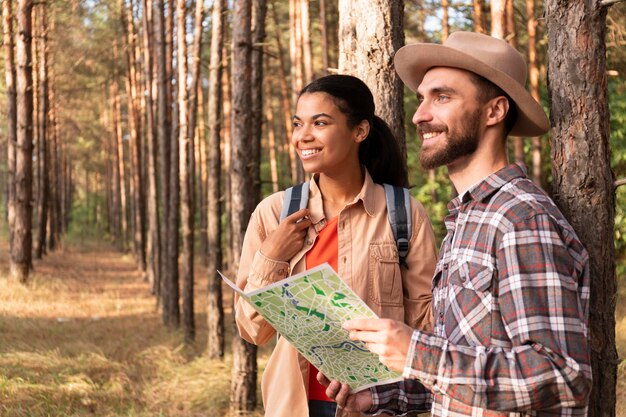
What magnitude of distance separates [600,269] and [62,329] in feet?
33.5

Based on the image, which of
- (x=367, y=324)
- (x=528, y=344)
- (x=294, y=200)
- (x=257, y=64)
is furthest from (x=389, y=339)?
(x=257, y=64)

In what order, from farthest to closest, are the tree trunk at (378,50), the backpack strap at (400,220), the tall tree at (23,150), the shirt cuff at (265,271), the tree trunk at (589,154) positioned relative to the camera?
1. the tall tree at (23,150)
2. the tree trunk at (378,50)
3. the backpack strap at (400,220)
4. the shirt cuff at (265,271)
5. the tree trunk at (589,154)

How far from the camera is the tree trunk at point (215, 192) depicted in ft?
32.5

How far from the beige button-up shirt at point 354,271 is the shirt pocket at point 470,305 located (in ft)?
2.75

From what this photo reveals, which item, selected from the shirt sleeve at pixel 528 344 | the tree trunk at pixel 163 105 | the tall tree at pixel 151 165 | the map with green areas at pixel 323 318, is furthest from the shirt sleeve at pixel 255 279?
the tall tree at pixel 151 165

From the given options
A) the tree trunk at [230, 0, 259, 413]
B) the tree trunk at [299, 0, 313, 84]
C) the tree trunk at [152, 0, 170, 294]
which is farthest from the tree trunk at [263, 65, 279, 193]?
the tree trunk at [230, 0, 259, 413]

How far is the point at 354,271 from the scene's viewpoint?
2.86 meters

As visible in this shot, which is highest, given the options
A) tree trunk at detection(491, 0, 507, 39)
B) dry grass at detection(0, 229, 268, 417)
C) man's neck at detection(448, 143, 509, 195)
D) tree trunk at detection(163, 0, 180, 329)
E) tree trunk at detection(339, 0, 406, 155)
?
tree trunk at detection(491, 0, 507, 39)

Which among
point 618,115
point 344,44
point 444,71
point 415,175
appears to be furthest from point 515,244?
point 415,175

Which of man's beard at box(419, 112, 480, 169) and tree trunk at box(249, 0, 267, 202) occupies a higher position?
tree trunk at box(249, 0, 267, 202)

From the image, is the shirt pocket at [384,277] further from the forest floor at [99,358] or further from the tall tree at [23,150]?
the tall tree at [23,150]

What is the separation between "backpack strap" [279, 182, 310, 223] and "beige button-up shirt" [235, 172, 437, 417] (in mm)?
40

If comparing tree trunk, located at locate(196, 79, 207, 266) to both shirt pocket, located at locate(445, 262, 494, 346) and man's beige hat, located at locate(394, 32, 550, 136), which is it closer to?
man's beige hat, located at locate(394, 32, 550, 136)

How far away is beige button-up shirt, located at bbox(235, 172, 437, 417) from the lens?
2.81 metres
